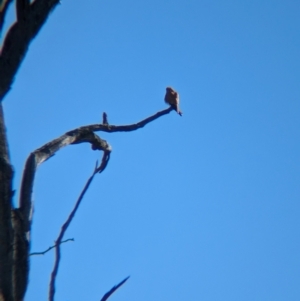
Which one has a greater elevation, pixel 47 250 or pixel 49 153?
pixel 49 153

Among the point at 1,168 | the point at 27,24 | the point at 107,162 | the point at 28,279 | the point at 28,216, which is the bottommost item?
the point at 28,279

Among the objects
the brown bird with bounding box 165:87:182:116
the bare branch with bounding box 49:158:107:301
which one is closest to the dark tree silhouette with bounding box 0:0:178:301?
the bare branch with bounding box 49:158:107:301

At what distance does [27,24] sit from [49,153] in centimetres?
69

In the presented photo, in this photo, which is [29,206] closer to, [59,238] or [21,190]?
[21,190]

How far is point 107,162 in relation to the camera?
371 cm

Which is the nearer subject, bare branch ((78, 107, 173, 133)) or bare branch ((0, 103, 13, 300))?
bare branch ((0, 103, 13, 300))

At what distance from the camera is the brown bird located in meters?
3.62

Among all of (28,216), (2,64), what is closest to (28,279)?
(28,216)

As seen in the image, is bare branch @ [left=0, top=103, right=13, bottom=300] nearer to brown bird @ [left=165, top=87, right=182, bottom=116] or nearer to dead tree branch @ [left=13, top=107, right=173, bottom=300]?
dead tree branch @ [left=13, top=107, right=173, bottom=300]

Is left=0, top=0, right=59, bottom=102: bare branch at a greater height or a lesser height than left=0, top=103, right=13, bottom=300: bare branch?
greater

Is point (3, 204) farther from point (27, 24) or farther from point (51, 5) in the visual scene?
point (51, 5)

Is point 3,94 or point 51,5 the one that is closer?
point 3,94

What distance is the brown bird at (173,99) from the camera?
3623 mm

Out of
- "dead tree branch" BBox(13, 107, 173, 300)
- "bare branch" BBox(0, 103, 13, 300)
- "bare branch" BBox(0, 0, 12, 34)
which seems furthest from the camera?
"bare branch" BBox(0, 0, 12, 34)
